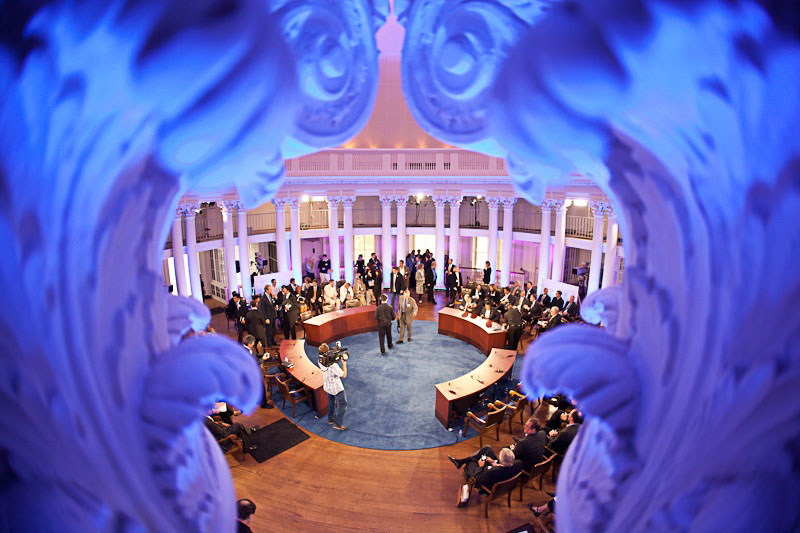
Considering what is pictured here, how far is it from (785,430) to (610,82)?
3.18ft

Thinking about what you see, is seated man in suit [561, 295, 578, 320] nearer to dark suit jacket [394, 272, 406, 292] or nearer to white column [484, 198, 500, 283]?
white column [484, 198, 500, 283]

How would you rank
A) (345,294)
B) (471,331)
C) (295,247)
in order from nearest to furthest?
1. (471,331)
2. (345,294)
3. (295,247)

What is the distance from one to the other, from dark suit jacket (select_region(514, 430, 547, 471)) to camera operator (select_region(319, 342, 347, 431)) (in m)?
3.40

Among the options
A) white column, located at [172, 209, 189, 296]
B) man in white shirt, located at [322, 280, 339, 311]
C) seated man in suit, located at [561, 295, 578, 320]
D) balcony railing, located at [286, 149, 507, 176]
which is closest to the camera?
seated man in suit, located at [561, 295, 578, 320]

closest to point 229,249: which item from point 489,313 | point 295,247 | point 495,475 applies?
point 295,247

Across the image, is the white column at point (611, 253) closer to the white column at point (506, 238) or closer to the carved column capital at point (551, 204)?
the carved column capital at point (551, 204)

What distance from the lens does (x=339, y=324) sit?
1265 cm

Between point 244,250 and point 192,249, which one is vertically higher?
point 192,249

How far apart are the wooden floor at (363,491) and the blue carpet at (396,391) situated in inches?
12.7

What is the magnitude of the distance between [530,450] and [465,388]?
2202 mm

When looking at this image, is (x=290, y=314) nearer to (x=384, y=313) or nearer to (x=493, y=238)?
(x=384, y=313)

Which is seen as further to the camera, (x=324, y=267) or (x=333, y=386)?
(x=324, y=267)

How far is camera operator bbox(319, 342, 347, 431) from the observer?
791 cm

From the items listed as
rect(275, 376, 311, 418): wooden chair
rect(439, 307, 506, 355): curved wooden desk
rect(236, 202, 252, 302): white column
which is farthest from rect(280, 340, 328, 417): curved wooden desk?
rect(236, 202, 252, 302): white column
